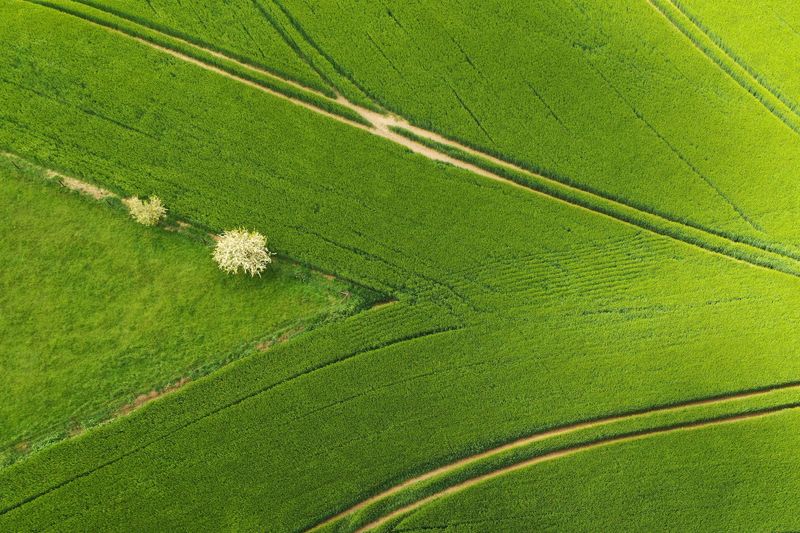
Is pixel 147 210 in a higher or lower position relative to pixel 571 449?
higher

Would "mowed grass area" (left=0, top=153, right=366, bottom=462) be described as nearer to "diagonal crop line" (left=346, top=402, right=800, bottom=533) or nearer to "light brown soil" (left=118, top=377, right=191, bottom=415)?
"light brown soil" (left=118, top=377, right=191, bottom=415)

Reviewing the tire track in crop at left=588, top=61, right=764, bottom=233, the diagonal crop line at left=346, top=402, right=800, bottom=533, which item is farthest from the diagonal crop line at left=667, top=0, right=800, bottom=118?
the diagonal crop line at left=346, top=402, right=800, bottom=533

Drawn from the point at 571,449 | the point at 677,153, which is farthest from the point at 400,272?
the point at 677,153

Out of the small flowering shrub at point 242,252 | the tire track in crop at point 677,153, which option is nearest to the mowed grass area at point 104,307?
the small flowering shrub at point 242,252

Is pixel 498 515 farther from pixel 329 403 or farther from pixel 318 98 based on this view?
pixel 318 98

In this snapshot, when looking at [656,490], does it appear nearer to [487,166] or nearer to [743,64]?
[487,166]

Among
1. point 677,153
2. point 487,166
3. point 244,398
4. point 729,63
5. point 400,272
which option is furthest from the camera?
point 729,63
